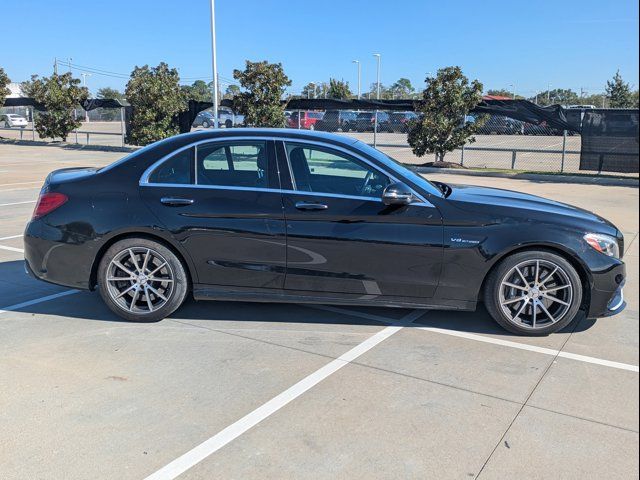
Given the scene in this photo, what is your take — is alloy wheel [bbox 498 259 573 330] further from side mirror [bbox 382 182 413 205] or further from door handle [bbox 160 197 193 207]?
door handle [bbox 160 197 193 207]

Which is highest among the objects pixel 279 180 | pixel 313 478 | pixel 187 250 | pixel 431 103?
pixel 431 103

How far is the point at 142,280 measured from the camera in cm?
477

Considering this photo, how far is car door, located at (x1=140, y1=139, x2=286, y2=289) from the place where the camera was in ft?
15.1

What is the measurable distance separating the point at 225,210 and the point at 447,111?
48.7 feet

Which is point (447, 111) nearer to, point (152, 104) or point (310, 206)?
point (152, 104)

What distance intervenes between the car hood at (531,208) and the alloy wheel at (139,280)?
250cm

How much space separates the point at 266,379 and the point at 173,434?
82cm

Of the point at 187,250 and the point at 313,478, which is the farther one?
the point at 187,250

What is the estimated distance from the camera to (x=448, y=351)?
4328 millimetres

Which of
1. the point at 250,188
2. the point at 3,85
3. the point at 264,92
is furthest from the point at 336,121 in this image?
the point at 250,188

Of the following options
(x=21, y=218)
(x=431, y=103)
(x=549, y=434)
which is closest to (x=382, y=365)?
(x=549, y=434)

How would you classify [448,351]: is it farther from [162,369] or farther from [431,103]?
[431,103]

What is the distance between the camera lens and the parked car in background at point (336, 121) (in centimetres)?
2994

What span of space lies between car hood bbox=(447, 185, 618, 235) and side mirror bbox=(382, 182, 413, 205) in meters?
0.41
